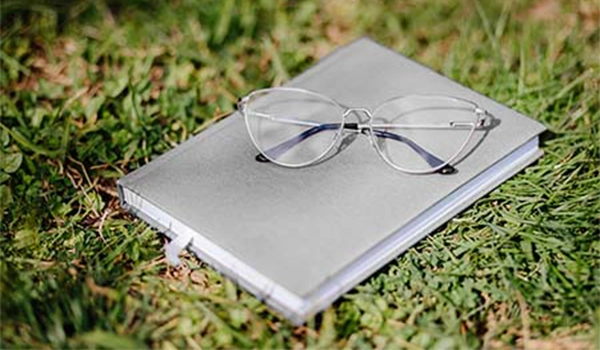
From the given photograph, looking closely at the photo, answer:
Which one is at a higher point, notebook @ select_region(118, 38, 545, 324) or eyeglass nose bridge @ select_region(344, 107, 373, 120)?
eyeglass nose bridge @ select_region(344, 107, 373, 120)

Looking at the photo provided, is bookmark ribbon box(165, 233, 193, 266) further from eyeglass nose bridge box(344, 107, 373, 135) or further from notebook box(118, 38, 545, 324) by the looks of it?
eyeglass nose bridge box(344, 107, 373, 135)

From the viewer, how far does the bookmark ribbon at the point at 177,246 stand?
1.89 metres

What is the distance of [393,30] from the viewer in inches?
107

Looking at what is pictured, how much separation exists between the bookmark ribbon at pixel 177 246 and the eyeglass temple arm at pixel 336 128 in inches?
8.8

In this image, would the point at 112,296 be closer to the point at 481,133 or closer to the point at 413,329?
the point at 413,329

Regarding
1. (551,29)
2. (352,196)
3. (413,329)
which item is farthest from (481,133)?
(551,29)

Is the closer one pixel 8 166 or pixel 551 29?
pixel 8 166

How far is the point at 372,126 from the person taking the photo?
6.70 feet

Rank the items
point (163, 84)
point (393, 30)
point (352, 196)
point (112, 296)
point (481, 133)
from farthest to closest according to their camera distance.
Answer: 1. point (393, 30)
2. point (163, 84)
3. point (481, 133)
4. point (352, 196)
5. point (112, 296)

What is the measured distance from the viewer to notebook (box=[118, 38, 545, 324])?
1802 mm

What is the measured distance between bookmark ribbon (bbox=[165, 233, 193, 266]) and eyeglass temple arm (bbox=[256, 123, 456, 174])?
223mm

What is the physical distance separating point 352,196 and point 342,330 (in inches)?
10.3

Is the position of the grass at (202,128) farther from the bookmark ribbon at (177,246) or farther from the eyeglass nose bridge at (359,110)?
the eyeglass nose bridge at (359,110)

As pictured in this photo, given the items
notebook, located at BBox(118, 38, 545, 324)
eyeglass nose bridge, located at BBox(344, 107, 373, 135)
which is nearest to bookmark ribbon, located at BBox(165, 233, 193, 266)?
notebook, located at BBox(118, 38, 545, 324)
